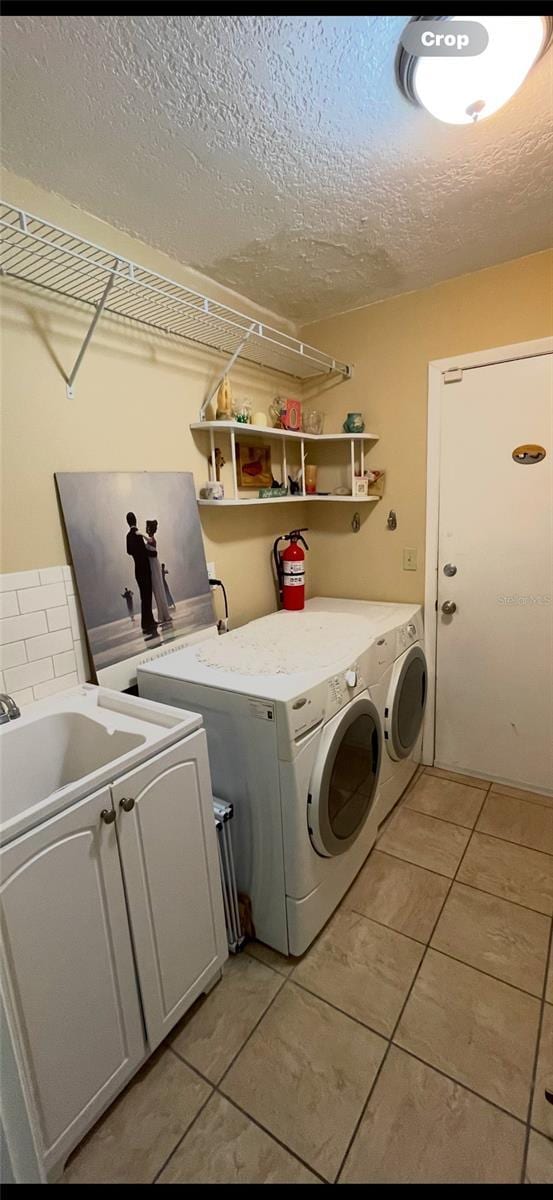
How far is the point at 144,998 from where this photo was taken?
1.09 metres

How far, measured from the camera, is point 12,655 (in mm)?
1313

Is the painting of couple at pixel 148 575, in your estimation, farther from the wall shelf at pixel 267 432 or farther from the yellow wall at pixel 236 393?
the wall shelf at pixel 267 432

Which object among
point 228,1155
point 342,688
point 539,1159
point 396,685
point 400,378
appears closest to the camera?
point 228,1155

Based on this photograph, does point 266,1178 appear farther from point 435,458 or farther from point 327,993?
point 435,458

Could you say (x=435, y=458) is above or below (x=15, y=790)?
above

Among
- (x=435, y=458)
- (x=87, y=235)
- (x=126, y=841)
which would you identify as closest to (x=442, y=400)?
(x=435, y=458)

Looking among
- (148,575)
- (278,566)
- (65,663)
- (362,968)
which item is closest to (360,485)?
(278,566)

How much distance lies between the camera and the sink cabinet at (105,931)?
84 centimetres

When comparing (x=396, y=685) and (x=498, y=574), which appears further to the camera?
(x=498, y=574)

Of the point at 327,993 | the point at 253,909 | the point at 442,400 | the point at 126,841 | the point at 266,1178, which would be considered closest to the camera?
the point at 266,1178

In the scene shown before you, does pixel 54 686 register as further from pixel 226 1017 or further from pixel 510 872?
pixel 510 872

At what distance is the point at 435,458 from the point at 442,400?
249 millimetres

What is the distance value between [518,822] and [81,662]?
188 cm

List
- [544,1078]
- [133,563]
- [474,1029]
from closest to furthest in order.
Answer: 1. [544,1078]
2. [474,1029]
3. [133,563]
